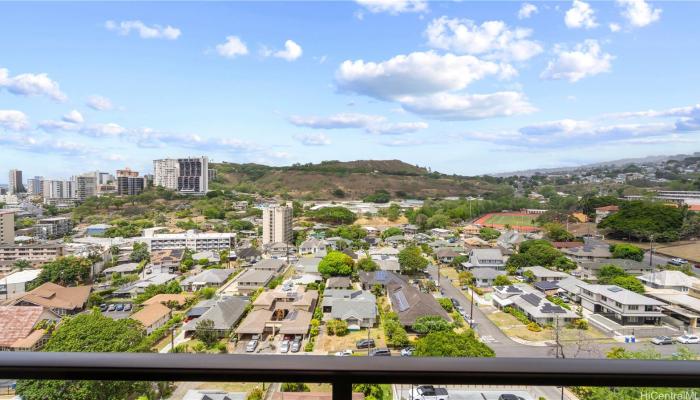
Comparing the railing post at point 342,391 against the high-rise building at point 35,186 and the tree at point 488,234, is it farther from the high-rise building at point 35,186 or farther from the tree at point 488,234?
the high-rise building at point 35,186

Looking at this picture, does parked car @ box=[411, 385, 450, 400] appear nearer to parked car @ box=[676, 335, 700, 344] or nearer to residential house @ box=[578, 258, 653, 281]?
parked car @ box=[676, 335, 700, 344]

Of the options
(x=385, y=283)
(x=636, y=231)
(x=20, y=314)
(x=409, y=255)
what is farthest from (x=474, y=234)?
(x=20, y=314)

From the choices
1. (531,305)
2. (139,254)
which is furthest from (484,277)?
(139,254)

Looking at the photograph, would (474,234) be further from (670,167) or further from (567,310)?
(670,167)

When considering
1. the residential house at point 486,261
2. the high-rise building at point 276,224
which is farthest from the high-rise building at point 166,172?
the residential house at point 486,261

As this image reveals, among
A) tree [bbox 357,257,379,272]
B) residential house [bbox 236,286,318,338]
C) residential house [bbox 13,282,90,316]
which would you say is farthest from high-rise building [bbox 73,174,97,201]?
residential house [bbox 236,286,318,338]

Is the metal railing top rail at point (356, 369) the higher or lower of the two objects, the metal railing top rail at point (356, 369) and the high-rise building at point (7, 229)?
the higher

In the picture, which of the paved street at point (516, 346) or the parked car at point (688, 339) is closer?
the paved street at point (516, 346)
